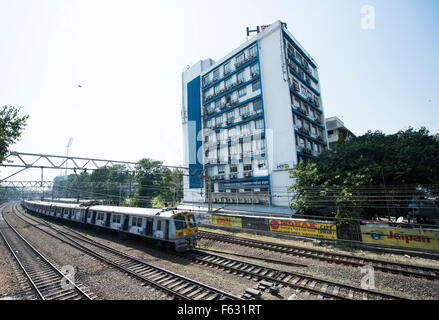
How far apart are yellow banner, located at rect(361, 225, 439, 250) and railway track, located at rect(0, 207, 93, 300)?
16704 mm

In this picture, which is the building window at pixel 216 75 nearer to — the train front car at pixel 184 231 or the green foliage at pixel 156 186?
the green foliage at pixel 156 186

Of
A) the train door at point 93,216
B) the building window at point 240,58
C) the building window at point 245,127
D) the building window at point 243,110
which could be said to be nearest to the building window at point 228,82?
the building window at point 240,58

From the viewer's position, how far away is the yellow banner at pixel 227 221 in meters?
19.7

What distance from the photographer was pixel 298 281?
28.0 ft

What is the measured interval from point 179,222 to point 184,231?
70 centimetres

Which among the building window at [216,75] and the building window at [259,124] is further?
the building window at [216,75]

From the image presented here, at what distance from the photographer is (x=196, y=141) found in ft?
128

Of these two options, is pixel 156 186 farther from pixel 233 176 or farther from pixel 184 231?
pixel 184 231

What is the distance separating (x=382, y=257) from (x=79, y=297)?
15.6m

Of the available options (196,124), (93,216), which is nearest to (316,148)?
(196,124)

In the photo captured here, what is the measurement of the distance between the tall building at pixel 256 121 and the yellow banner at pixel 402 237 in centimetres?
1171

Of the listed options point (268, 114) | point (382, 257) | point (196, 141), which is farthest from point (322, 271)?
point (196, 141)

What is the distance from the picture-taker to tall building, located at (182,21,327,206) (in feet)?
91.0

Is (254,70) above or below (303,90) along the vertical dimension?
above
